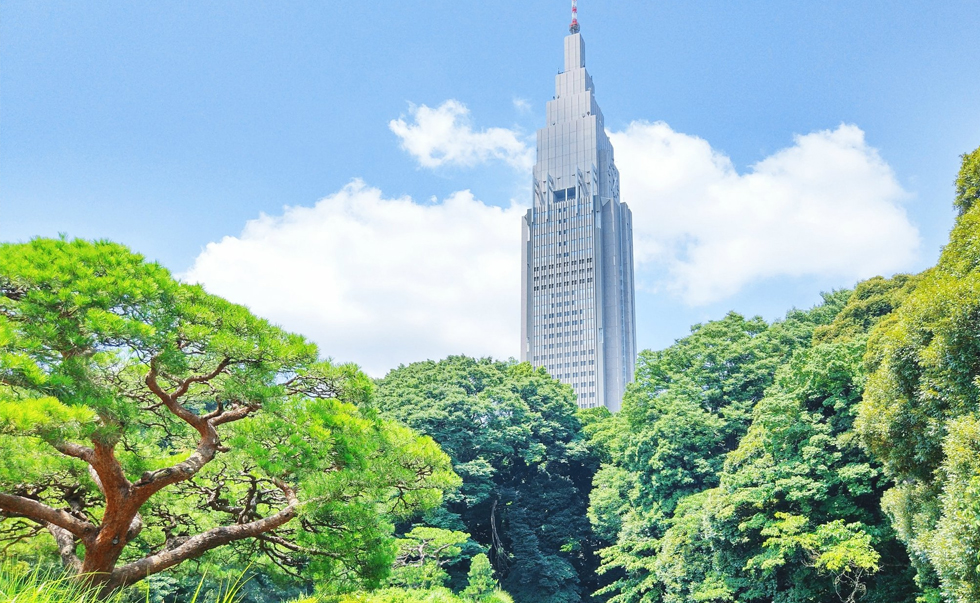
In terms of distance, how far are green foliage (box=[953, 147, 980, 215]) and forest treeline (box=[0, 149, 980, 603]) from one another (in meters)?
0.03

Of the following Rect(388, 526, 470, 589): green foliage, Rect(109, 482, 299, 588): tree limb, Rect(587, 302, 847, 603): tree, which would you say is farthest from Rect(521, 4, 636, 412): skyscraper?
Rect(109, 482, 299, 588): tree limb

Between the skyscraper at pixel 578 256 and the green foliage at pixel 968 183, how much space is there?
4824cm

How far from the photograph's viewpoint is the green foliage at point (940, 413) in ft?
19.5

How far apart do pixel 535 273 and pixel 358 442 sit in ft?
181

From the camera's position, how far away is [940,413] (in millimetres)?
6734

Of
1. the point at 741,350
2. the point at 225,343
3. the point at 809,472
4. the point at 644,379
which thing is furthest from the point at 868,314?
the point at 225,343

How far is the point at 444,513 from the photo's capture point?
15.5 metres

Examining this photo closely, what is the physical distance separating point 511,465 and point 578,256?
137ft

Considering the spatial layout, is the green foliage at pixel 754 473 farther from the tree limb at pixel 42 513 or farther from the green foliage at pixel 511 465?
the tree limb at pixel 42 513

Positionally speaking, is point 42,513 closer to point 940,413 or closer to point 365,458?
point 365,458

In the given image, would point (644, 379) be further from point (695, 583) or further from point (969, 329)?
point (969, 329)

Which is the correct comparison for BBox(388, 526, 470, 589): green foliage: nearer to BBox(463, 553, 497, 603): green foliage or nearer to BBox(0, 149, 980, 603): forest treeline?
BBox(0, 149, 980, 603): forest treeline

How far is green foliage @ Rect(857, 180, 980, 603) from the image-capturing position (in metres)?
5.95

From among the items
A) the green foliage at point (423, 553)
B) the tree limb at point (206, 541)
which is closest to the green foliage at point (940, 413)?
the tree limb at point (206, 541)
